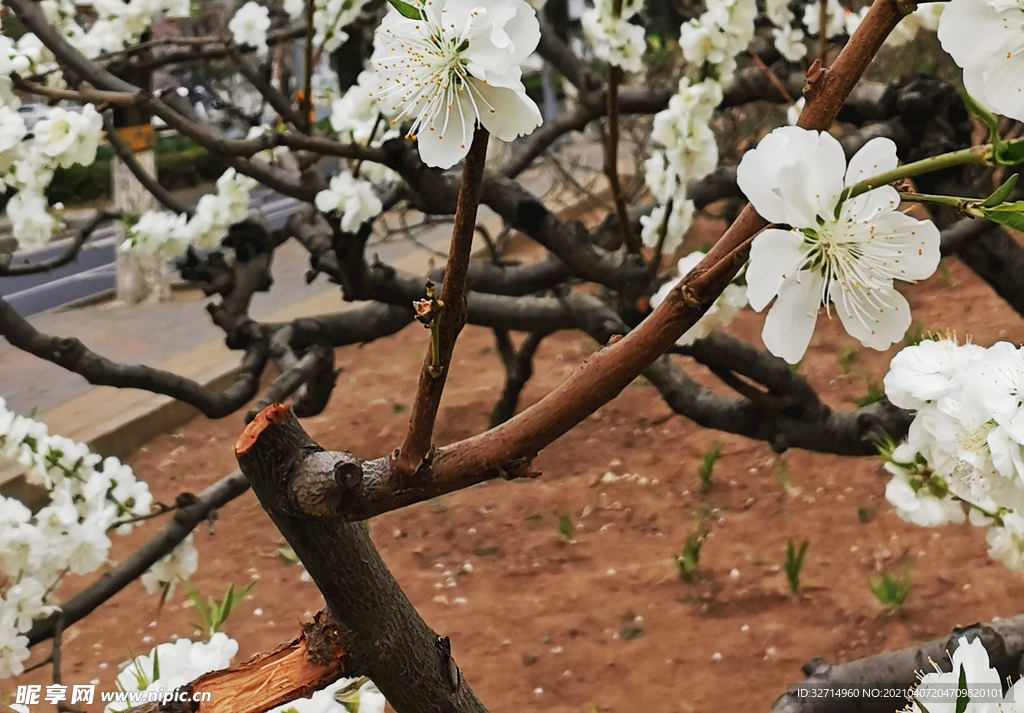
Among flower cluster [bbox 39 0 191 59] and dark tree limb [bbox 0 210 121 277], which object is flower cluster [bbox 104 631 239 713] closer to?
dark tree limb [bbox 0 210 121 277]

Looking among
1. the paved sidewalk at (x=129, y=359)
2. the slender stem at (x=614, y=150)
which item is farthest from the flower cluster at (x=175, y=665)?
the paved sidewalk at (x=129, y=359)

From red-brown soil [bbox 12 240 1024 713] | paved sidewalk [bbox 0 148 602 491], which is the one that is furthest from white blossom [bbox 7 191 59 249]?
red-brown soil [bbox 12 240 1024 713]

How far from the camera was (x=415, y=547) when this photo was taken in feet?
7.57

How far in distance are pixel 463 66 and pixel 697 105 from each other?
5.05ft

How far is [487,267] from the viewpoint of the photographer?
2273 millimetres

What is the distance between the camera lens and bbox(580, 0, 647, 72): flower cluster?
76.8 inches

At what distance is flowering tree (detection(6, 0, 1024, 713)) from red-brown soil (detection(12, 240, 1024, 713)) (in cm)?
35

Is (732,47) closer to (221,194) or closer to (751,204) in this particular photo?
(221,194)

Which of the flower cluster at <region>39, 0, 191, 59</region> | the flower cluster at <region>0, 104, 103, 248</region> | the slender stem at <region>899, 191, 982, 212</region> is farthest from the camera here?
the flower cluster at <region>39, 0, 191, 59</region>

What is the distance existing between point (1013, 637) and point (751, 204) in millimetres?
878

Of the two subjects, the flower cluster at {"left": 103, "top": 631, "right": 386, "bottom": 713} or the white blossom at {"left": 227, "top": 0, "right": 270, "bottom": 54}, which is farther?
the white blossom at {"left": 227, "top": 0, "right": 270, "bottom": 54}

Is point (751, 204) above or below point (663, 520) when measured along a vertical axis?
below

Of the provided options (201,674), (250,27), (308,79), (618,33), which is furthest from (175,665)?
(250,27)

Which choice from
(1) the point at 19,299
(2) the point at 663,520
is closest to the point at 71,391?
(1) the point at 19,299
